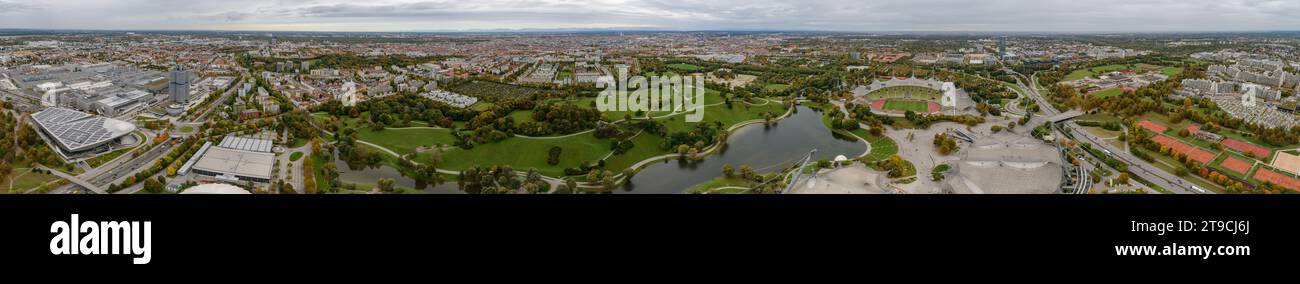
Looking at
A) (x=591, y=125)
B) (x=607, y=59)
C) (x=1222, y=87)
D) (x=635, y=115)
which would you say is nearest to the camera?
(x=591, y=125)

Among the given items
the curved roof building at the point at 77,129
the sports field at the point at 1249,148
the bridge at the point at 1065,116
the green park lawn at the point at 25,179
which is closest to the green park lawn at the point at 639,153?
the green park lawn at the point at 25,179

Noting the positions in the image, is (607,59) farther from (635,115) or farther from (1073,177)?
(1073,177)

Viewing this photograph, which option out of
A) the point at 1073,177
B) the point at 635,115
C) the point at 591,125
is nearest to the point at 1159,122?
the point at 1073,177

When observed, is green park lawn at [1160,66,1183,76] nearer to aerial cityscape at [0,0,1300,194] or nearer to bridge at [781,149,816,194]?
aerial cityscape at [0,0,1300,194]

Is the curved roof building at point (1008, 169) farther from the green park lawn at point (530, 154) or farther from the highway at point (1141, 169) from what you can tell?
the green park lawn at point (530, 154)

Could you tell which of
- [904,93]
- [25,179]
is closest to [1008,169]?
[904,93]
